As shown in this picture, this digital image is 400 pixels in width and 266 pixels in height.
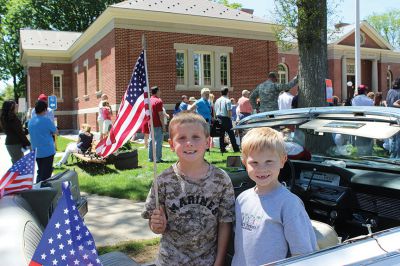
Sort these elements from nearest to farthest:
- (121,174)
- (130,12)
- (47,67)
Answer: (121,174), (130,12), (47,67)

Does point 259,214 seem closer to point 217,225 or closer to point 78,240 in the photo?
point 217,225

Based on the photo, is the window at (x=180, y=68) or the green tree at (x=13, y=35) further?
the green tree at (x=13, y=35)

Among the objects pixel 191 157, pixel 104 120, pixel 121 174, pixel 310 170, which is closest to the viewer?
pixel 191 157

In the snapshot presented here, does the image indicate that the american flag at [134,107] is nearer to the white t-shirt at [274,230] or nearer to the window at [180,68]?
the white t-shirt at [274,230]

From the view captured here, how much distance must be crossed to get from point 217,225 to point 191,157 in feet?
1.40

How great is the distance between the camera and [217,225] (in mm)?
2504

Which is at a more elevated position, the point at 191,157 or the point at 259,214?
the point at 191,157

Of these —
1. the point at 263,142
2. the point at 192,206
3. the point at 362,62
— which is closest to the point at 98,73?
the point at 192,206

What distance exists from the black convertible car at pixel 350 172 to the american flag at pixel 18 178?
1.62 metres

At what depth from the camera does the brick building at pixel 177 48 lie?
1859 cm

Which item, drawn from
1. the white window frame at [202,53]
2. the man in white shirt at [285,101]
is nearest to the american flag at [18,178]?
the man in white shirt at [285,101]

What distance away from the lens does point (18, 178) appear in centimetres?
322

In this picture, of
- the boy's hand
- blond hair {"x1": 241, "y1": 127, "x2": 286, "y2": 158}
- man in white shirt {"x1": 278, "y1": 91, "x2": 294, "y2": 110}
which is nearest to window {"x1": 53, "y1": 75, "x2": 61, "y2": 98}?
man in white shirt {"x1": 278, "y1": 91, "x2": 294, "y2": 110}

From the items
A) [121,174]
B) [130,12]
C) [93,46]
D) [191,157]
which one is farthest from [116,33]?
[191,157]
